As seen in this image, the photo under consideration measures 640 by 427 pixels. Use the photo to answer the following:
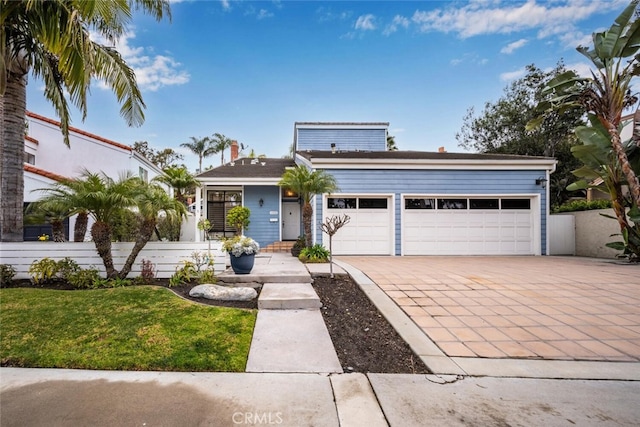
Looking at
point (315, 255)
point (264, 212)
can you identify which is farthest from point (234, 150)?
point (315, 255)

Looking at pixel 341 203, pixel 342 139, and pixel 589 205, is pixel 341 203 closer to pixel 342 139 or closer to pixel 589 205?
pixel 342 139

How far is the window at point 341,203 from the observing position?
1036 centimetres

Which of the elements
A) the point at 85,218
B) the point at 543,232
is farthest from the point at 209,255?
the point at 543,232

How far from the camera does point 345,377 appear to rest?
105 inches

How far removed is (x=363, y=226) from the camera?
1036 cm

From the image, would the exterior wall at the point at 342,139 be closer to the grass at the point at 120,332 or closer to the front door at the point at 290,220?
the front door at the point at 290,220

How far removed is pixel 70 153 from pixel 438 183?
678 inches

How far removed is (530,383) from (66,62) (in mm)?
8081

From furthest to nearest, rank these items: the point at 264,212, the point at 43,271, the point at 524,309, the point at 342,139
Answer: the point at 342,139 < the point at 264,212 < the point at 43,271 < the point at 524,309

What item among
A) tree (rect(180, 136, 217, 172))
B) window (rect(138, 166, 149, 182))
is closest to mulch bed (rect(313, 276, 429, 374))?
window (rect(138, 166, 149, 182))

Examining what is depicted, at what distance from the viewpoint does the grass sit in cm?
292

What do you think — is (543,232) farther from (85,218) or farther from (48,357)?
(85,218)

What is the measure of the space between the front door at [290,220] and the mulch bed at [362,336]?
7394 mm

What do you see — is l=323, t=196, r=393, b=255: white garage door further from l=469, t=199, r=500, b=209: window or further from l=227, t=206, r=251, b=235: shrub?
l=227, t=206, r=251, b=235: shrub
